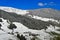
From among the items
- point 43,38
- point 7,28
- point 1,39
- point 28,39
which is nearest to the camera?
point 1,39

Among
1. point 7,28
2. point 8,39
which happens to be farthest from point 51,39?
point 7,28

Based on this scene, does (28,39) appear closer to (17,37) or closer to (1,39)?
(17,37)

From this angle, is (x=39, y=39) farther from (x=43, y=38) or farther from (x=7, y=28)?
(x=7, y=28)

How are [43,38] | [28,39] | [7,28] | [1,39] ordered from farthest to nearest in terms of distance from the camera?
1. [7,28]
2. [43,38]
3. [28,39]
4. [1,39]

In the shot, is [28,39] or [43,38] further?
[43,38]

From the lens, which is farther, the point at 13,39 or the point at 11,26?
the point at 11,26

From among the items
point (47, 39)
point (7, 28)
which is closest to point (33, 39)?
point (47, 39)

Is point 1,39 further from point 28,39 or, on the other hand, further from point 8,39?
point 28,39

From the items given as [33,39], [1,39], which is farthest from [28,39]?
[1,39]
